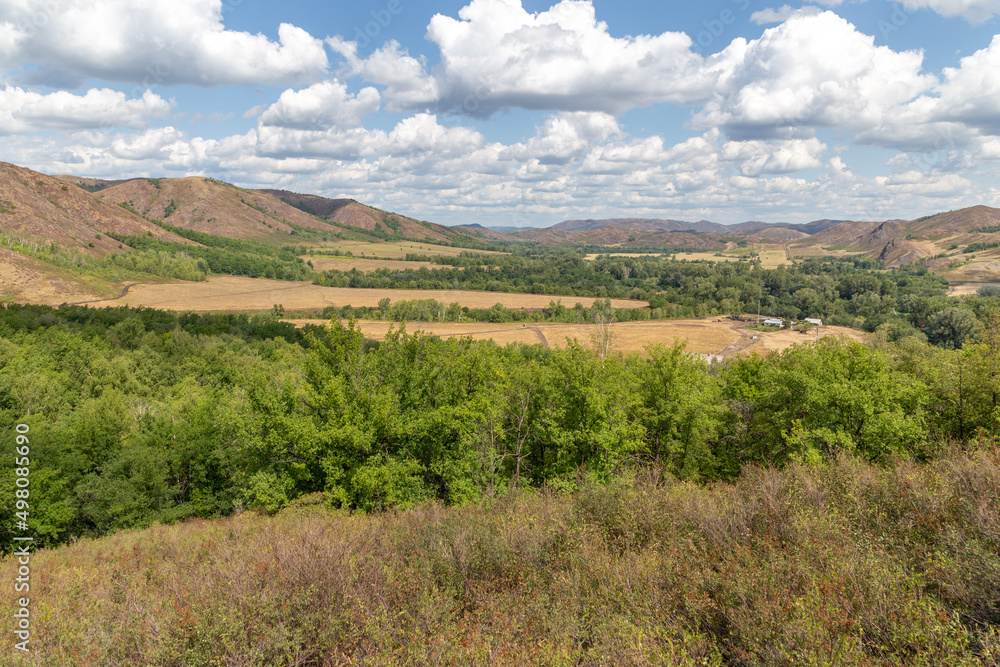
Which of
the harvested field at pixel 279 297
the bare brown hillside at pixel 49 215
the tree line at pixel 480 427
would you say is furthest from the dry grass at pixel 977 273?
the bare brown hillside at pixel 49 215

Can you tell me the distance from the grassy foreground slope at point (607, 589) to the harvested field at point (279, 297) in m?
121

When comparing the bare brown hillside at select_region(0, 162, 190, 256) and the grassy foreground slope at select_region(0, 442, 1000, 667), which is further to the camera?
the bare brown hillside at select_region(0, 162, 190, 256)

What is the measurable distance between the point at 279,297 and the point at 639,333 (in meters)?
104

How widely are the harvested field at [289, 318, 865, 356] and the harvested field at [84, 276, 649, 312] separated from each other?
24.4 metres

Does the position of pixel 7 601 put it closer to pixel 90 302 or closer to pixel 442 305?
pixel 442 305

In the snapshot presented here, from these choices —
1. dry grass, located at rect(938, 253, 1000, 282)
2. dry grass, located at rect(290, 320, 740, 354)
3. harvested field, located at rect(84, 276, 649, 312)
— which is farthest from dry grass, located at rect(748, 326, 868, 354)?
dry grass, located at rect(938, 253, 1000, 282)

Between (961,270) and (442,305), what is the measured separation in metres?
220

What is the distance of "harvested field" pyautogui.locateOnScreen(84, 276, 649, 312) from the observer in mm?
121312

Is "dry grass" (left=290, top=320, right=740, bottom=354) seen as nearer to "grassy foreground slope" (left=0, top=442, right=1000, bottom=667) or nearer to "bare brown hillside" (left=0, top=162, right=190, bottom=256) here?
"grassy foreground slope" (left=0, top=442, right=1000, bottom=667)

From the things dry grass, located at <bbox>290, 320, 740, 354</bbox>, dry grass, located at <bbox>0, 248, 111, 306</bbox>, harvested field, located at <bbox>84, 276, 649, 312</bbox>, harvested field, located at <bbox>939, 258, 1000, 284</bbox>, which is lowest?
dry grass, located at <bbox>290, 320, 740, 354</bbox>

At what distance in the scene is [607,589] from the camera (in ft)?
33.5

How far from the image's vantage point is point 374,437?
22344mm

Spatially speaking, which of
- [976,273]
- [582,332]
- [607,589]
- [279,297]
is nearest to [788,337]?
[582,332]

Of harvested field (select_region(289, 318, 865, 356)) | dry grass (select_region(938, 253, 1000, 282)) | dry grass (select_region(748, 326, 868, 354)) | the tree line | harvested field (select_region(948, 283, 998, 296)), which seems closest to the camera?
the tree line
